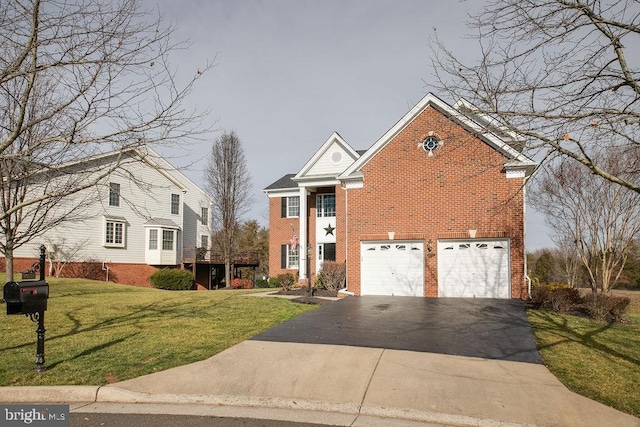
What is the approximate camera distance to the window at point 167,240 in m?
33.3

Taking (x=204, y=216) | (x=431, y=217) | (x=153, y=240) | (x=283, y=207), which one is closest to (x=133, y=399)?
(x=431, y=217)

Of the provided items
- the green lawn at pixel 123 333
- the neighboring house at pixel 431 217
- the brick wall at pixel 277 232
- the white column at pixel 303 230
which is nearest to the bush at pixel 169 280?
the brick wall at pixel 277 232

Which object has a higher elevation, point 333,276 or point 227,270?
point 333,276

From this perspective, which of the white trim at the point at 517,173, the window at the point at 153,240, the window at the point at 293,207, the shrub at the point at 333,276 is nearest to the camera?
the white trim at the point at 517,173

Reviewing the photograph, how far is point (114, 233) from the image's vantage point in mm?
30438

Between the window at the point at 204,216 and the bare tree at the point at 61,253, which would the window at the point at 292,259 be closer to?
the bare tree at the point at 61,253

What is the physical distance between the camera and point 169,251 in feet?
110

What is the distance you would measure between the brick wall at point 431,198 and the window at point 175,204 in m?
21.1

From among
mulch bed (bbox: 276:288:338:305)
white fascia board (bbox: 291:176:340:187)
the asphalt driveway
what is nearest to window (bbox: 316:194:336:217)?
white fascia board (bbox: 291:176:340:187)

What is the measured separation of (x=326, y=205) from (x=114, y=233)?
49.7 ft

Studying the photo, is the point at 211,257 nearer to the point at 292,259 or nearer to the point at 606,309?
the point at 292,259

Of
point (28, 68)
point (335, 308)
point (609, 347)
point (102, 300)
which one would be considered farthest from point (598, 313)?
point (102, 300)

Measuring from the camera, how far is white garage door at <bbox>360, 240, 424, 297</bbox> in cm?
1719

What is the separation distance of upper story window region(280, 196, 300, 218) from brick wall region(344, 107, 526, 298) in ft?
37.0
